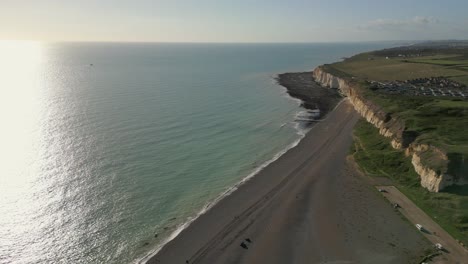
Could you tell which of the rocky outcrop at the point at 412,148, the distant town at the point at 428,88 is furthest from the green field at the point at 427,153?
the distant town at the point at 428,88

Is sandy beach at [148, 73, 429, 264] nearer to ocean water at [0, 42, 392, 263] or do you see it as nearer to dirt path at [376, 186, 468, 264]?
dirt path at [376, 186, 468, 264]

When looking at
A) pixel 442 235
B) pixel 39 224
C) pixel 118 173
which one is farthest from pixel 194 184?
pixel 442 235

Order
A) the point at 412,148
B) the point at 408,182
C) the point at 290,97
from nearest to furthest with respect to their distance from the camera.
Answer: the point at 408,182
the point at 412,148
the point at 290,97

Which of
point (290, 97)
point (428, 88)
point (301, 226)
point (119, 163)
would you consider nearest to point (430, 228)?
point (301, 226)

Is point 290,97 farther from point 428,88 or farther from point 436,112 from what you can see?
point 436,112

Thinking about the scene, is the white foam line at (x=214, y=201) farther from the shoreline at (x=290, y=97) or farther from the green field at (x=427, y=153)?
the green field at (x=427, y=153)

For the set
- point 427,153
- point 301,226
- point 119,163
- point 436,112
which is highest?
point 436,112
